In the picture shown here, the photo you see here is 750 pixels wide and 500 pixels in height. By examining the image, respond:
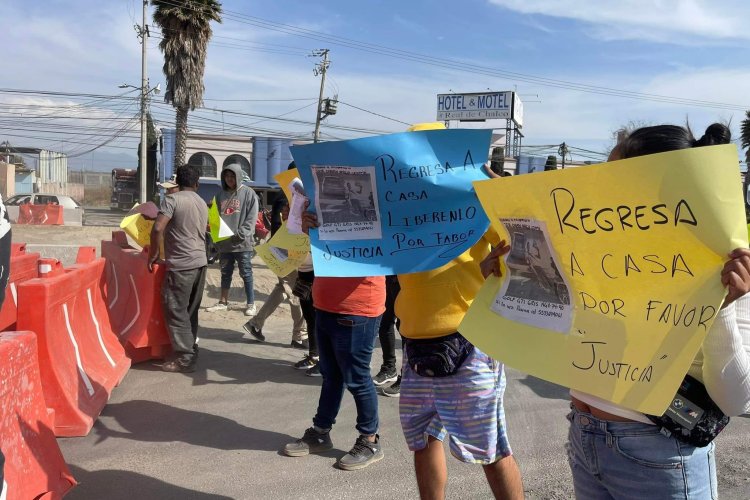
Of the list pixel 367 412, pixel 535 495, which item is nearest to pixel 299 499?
pixel 367 412

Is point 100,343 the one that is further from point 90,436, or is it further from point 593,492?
point 593,492

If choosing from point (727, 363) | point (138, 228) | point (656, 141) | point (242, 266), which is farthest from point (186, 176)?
point (727, 363)

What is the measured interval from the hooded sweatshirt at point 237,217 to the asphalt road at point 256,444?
2414 millimetres

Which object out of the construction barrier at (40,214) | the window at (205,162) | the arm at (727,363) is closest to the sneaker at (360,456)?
the arm at (727,363)

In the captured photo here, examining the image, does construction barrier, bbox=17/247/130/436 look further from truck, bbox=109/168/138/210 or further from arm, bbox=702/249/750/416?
truck, bbox=109/168/138/210

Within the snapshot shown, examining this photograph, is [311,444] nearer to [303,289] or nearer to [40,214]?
[303,289]

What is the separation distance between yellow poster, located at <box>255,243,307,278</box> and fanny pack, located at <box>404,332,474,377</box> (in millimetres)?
2438

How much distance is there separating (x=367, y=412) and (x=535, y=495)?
1.10 m

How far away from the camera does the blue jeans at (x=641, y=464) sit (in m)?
1.62

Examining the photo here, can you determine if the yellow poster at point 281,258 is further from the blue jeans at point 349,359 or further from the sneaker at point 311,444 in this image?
the sneaker at point 311,444

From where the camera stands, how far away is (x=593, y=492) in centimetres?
183

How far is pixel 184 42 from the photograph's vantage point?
2428cm

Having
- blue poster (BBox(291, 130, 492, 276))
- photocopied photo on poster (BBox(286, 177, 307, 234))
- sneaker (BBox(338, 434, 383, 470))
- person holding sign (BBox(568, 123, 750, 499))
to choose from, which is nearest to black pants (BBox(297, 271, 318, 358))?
photocopied photo on poster (BBox(286, 177, 307, 234))

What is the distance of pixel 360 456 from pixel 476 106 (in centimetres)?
4000
